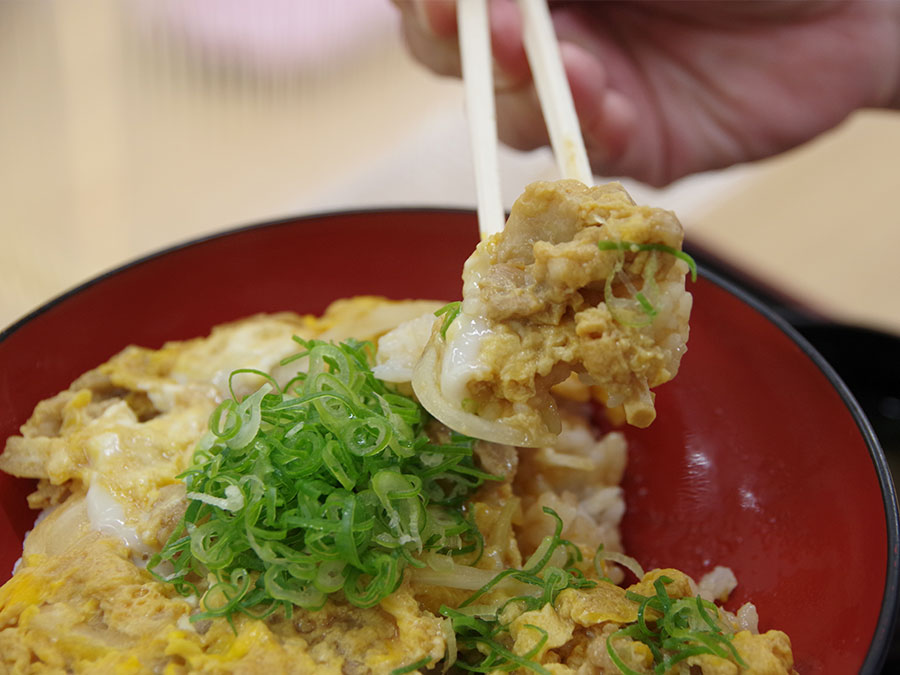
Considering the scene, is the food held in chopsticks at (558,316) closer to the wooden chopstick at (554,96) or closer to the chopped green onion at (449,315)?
the chopped green onion at (449,315)

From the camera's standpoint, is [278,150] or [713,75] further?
[278,150]

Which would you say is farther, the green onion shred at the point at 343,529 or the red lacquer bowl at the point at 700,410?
the red lacquer bowl at the point at 700,410

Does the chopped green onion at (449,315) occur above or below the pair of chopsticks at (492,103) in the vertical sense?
below

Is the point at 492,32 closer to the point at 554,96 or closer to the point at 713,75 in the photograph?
the point at 554,96

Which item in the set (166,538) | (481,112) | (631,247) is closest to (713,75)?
(481,112)

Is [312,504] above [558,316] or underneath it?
underneath

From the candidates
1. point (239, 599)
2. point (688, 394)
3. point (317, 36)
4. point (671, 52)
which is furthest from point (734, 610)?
point (317, 36)

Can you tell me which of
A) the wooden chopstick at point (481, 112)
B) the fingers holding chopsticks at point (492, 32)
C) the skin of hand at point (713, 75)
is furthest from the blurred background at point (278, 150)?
the wooden chopstick at point (481, 112)
